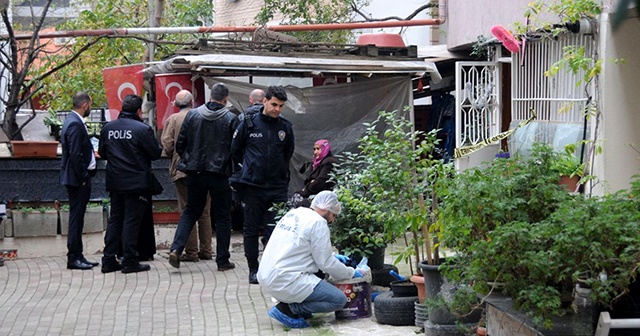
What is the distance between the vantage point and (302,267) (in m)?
7.42

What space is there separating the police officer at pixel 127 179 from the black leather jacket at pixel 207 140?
47cm

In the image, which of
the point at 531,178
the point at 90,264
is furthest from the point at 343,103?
the point at 531,178

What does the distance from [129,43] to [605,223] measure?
14725 mm

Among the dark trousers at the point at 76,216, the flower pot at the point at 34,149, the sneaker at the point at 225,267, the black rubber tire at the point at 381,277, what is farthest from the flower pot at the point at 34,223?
the black rubber tire at the point at 381,277

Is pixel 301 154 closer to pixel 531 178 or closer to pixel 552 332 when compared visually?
pixel 531 178

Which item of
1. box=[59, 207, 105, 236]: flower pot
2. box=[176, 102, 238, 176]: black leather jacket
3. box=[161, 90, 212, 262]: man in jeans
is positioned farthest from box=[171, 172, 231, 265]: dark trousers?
box=[59, 207, 105, 236]: flower pot

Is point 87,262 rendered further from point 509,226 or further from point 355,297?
point 509,226

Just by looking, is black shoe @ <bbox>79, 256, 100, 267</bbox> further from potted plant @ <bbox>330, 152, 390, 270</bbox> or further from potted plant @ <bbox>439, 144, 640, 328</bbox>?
potted plant @ <bbox>439, 144, 640, 328</bbox>

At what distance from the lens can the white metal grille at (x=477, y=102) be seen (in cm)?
1308

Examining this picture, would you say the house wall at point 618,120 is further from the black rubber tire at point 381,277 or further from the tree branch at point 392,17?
the tree branch at point 392,17

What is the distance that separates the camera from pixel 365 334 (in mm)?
7324

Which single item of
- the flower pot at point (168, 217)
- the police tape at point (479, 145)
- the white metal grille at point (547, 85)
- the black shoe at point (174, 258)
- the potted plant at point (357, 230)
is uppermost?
the white metal grille at point (547, 85)

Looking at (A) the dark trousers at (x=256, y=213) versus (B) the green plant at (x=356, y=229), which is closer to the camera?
(B) the green plant at (x=356, y=229)

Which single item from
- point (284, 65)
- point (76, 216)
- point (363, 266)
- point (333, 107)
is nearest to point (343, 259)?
point (363, 266)
